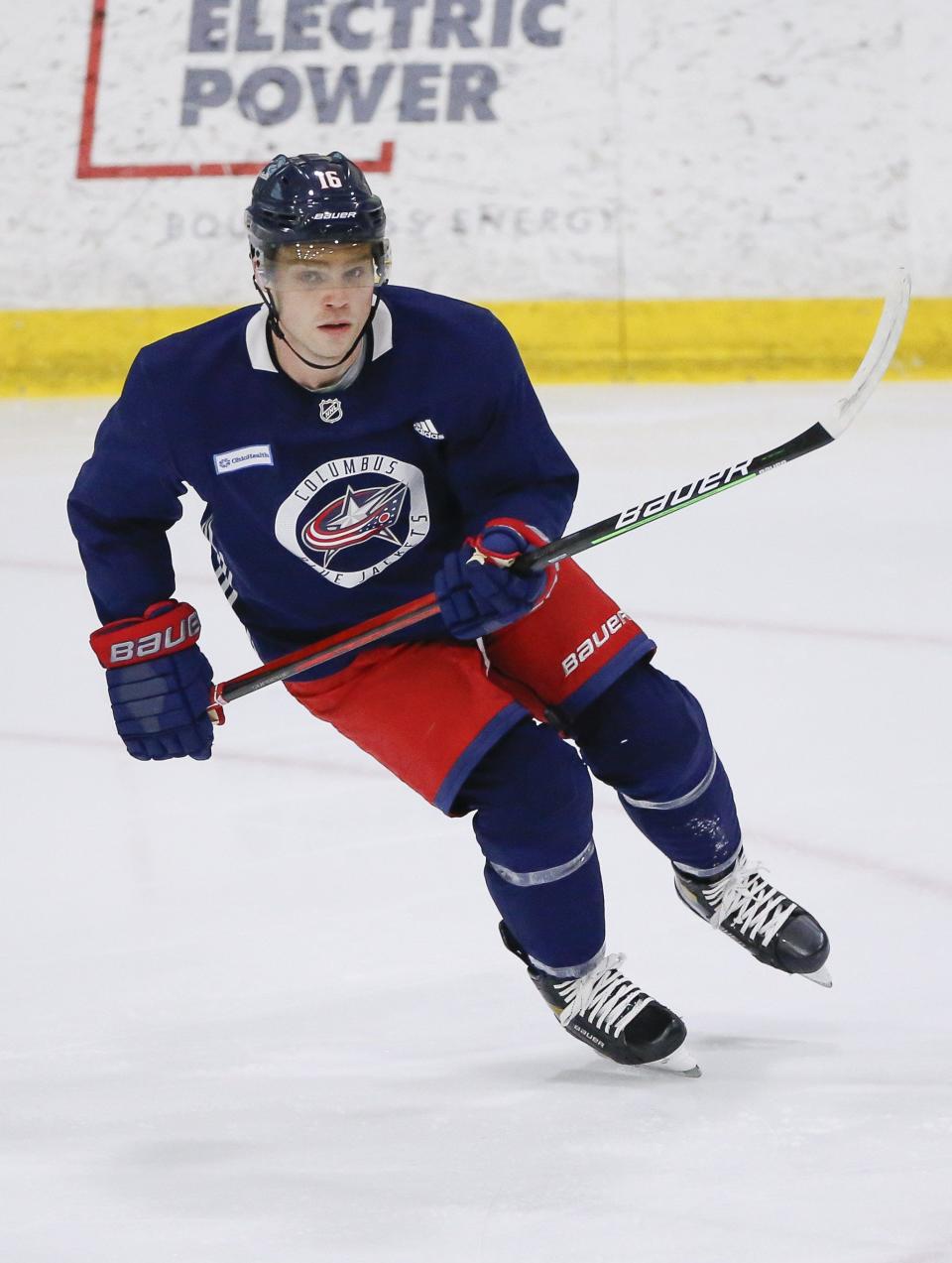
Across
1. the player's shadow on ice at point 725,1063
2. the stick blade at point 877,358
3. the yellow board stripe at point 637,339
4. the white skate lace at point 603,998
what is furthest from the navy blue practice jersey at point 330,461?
the yellow board stripe at point 637,339

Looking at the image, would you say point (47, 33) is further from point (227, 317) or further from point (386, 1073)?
point (386, 1073)

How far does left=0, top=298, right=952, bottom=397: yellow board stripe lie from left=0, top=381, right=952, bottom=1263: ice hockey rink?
2.26m

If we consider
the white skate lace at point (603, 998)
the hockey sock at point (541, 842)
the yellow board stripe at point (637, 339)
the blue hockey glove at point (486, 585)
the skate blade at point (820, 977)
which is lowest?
the yellow board stripe at point (637, 339)

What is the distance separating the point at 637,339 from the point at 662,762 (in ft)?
14.4

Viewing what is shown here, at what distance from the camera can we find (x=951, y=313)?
6.56m

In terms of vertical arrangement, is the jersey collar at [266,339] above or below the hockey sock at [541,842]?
above

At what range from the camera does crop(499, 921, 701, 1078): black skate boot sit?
7.54 feet

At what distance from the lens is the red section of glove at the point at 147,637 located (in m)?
2.36

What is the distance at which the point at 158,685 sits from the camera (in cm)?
235

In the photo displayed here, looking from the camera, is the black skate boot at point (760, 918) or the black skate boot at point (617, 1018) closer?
the black skate boot at point (617, 1018)

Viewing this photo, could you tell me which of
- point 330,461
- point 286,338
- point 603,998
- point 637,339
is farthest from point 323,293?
point 637,339

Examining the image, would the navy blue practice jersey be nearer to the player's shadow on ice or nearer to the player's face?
the player's face

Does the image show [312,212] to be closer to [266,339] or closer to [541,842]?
[266,339]

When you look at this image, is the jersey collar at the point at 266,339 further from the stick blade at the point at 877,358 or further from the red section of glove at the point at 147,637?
the stick blade at the point at 877,358
